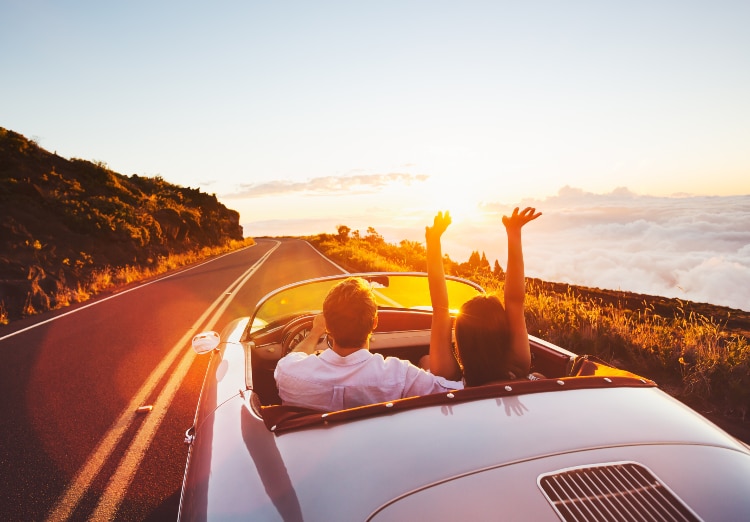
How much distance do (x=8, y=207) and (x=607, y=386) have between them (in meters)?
23.5

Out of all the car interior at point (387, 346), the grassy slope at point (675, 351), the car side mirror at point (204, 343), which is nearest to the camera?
the car interior at point (387, 346)

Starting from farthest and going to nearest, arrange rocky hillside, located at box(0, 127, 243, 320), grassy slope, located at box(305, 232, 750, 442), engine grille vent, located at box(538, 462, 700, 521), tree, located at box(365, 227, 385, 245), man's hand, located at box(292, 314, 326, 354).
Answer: tree, located at box(365, 227, 385, 245) < rocky hillside, located at box(0, 127, 243, 320) < grassy slope, located at box(305, 232, 750, 442) < man's hand, located at box(292, 314, 326, 354) < engine grille vent, located at box(538, 462, 700, 521)

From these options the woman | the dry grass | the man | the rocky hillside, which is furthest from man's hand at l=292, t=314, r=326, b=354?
the rocky hillside

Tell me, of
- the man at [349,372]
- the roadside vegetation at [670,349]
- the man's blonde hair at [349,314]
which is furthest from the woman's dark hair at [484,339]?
the roadside vegetation at [670,349]

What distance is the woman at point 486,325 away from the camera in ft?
7.00

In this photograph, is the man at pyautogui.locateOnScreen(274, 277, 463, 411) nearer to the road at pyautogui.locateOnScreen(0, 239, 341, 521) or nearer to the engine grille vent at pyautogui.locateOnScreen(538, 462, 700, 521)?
the engine grille vent at pyautogui.locateOnScreen(538, 462, 700, 521)

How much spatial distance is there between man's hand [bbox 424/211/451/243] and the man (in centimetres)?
45

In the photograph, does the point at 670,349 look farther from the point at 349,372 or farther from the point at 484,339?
the point at 349,372

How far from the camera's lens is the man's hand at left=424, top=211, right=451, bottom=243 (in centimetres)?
227

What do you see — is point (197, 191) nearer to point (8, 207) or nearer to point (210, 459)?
point (8, 207)

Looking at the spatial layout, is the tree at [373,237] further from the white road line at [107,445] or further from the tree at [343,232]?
the white road line at [107,445]

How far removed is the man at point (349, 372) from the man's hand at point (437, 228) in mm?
447

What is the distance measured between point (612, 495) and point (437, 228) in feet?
4.47

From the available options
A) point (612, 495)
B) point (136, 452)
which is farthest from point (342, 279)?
point (136, 452)
